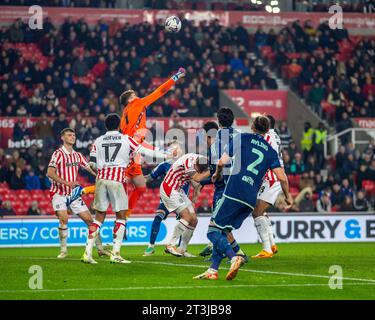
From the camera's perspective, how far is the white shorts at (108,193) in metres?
15.2

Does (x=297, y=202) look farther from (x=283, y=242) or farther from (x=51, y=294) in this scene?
(x=51, y=294)

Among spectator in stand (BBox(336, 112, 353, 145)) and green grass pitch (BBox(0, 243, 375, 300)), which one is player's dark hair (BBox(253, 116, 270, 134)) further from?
spectator in stand (BBox(336, 112, 353, 145))

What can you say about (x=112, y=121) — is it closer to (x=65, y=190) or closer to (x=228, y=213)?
(x=65, y=190)

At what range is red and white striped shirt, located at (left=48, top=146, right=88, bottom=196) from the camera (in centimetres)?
1705

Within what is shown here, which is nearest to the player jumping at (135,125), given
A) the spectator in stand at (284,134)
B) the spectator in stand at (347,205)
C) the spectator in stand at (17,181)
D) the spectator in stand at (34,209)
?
the spectator in stand at (34,209)

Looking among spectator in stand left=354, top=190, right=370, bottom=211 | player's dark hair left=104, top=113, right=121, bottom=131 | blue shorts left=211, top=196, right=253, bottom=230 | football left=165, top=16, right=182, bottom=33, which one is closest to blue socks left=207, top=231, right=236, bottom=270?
blue shorts left=211, top=196, right=253, bottom=230

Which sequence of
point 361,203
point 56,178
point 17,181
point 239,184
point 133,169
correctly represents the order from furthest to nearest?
point 361,203 → point 17,181 → point 133,169 → point 56,178 → point 239,184

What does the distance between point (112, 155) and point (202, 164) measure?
178cm

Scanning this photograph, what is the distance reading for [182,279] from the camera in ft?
42.3

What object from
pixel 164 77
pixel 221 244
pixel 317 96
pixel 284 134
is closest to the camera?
pixel 221 244

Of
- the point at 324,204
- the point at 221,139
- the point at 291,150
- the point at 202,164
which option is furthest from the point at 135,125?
the point at 291,150

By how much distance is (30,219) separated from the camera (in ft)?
73.9

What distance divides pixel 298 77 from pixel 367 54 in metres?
3.32

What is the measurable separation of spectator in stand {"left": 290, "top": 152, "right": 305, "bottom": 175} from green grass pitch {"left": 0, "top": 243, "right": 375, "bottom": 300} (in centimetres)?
1113
